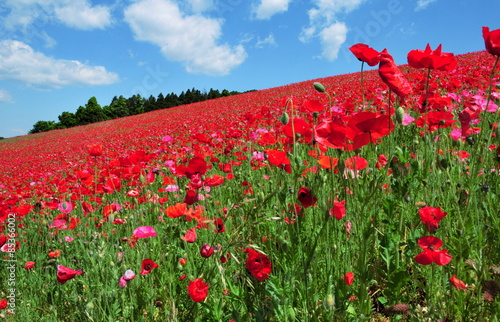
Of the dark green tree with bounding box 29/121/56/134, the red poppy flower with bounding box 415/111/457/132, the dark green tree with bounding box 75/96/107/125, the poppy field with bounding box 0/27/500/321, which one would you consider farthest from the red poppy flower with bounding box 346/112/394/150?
the dark green tree with bounding box 29/121/56/134

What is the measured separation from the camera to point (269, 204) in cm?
240

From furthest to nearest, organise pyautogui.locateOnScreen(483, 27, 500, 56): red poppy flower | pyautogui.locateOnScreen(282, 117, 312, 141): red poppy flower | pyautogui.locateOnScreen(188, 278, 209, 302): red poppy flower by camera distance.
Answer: pyautogui.locateOnScreen(282, 117, 312, 141): red poppy flower, pyautogui.locateOnScreen(483, 27, 500, 56): red poppy flower, pyautogui.locateOnScreen(188, 278, 209, 302): red poppy flower

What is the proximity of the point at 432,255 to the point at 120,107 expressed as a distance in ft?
209

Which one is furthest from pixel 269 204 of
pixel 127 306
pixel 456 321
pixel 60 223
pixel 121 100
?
pixel 121 100

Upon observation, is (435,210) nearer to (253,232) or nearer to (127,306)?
(253,232)

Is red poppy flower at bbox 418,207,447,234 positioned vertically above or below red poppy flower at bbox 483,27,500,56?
below

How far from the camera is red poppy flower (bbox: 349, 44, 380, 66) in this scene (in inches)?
45.8

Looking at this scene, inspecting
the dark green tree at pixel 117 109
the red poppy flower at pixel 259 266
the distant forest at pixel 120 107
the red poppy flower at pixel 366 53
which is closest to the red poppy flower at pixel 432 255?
the red poppy flower at pixel 259 266

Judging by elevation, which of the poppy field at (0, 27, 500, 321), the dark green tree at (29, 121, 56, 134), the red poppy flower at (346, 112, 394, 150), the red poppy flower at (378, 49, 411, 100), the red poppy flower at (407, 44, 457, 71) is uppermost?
the dark green tree at (29, 121, 56, 134)

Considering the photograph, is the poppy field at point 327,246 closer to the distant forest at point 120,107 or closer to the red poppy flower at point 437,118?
the red poppy flower at point 437,118

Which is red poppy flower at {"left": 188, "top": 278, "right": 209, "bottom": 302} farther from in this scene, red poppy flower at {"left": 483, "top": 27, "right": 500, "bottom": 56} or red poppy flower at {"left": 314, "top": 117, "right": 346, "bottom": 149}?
red poppy flower at {"left": 483, "top": 27, "right": 500, "bottom": 56}

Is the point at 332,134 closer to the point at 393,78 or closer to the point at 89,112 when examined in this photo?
the point at 393,78

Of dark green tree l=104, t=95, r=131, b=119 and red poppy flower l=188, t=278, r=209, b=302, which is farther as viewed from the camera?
dark green tree l=104, t=95, r=131, b=119

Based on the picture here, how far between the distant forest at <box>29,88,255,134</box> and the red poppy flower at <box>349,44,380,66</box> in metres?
49.0
